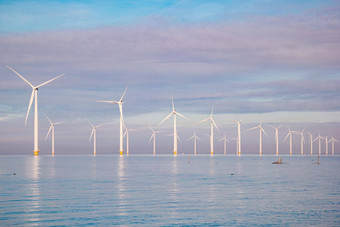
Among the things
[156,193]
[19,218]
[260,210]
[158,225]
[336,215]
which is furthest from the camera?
[156,193]

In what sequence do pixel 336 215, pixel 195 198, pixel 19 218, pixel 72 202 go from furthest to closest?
1. pixel 195 198
2. pixel 72 202
3. pixel 336 215
4. pixel 19 218

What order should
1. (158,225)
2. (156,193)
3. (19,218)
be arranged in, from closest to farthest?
(158,225) < (19,218) < (156,193)

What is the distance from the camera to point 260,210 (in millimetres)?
39000

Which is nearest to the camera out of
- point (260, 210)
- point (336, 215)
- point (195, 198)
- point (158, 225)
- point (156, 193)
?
point (158, 225)

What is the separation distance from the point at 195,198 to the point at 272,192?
1129cm

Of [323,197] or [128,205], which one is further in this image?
[323,197]

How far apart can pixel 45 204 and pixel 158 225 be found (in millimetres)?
13861

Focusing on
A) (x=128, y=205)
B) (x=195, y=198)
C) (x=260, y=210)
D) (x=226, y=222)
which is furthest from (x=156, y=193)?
(x=226, y=222)

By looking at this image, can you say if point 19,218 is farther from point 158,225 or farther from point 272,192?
point 272,192

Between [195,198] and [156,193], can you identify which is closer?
[195,198]

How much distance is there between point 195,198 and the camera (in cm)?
4728

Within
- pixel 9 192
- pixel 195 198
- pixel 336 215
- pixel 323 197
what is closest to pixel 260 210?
pixel 336 215

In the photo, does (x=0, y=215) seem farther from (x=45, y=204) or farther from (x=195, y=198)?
(x=195, y=198)

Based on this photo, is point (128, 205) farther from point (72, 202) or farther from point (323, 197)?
point (323, 197)
